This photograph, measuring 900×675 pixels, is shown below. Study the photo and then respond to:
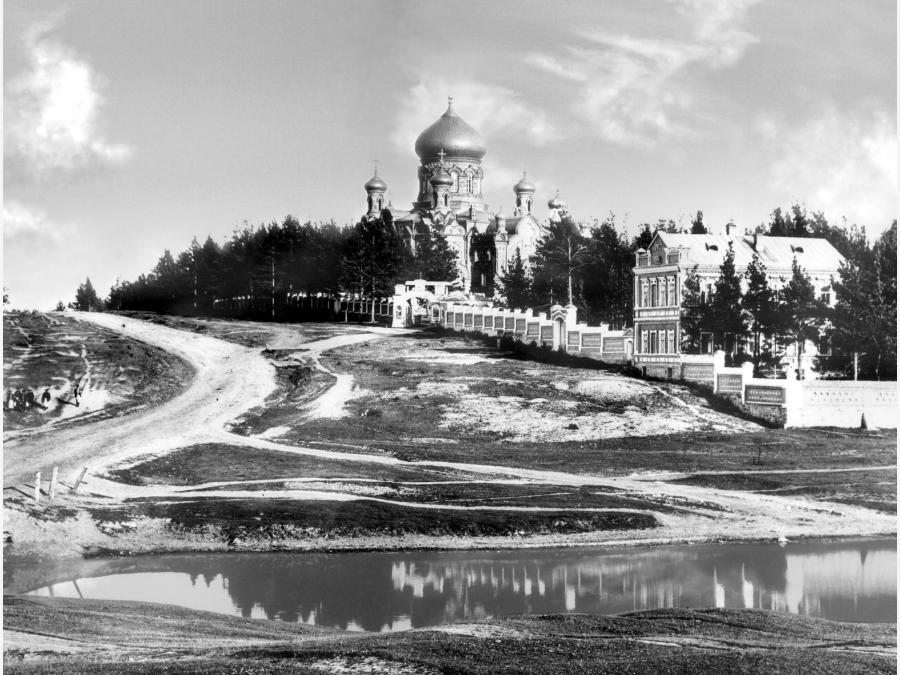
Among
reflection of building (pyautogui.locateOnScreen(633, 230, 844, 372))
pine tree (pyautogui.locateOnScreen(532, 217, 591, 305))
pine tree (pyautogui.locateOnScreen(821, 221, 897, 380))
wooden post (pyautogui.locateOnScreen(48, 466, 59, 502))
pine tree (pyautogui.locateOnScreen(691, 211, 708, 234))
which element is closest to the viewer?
wooden post (pyautogui.locateOnScreen(48, 466, 59, 502))

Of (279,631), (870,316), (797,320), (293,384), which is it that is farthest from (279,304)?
(279,631)

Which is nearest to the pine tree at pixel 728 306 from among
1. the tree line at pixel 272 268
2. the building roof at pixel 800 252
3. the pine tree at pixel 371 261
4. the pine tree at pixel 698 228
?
the building roof at pixel 800 252

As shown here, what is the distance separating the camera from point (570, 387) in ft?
77.4

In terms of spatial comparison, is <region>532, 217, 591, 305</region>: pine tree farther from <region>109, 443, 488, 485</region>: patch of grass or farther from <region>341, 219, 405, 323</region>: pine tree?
<region>109, 443, 488, 485</region>: patch of grass

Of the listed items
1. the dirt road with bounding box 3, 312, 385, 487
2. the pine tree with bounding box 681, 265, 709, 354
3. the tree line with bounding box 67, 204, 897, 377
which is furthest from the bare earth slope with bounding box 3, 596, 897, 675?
the pine tree with bounding box 681, 265, 709, 354

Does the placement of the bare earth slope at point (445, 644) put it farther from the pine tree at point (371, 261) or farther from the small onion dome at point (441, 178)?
the small onion dome at point (441, 178)

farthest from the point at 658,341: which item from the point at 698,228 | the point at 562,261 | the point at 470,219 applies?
the point at 470,219

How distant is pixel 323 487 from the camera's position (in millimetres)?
19219

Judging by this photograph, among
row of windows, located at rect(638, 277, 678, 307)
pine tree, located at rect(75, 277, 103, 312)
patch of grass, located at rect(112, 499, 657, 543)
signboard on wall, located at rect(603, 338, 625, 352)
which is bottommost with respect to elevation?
patch of grass, located at rect(112, 499, 657, 543)

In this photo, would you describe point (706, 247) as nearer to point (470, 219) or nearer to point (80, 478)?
point (80, 478)

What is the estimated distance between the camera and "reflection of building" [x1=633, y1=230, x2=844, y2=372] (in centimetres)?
2883

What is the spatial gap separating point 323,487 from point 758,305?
12.6 metres

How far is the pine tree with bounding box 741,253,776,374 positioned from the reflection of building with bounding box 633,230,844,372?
25.5 inches

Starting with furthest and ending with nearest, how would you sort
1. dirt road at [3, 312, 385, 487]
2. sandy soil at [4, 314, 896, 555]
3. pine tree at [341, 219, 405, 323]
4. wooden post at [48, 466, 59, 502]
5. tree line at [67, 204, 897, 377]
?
pine tree at [341, 219, 405, 323] < tree line at [67, 204, 897, 377] < dirt road at [3, 312, 385, 487] < wooden post at [48, 466, 59, 502] < sandy soil at [4, 314, 896, 555]
